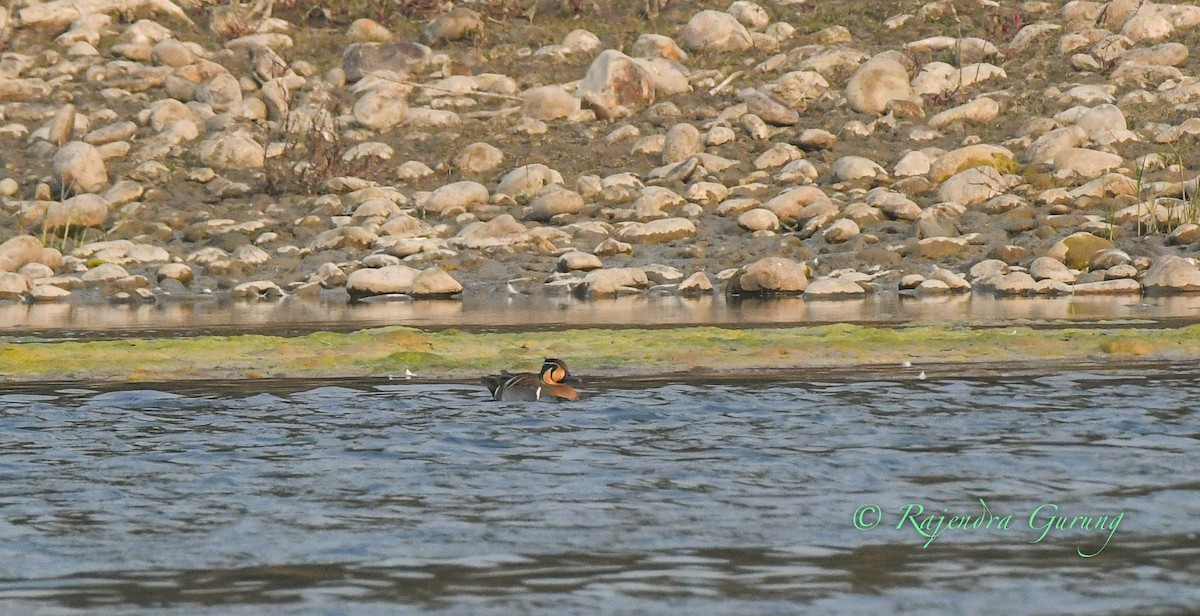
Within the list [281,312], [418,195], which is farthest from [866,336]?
[418,195]

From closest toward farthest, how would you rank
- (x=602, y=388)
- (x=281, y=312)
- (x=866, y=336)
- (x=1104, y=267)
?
(x=602, y=388) < (x=866, y=336) < (x=281, y=312) < (x=1104, y=267)

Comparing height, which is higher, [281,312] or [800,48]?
[800,48]

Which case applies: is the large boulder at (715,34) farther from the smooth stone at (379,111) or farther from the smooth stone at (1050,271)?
the smooth stone at (1050,271)

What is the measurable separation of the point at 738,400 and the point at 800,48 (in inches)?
847

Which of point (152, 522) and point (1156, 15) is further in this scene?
point (1156, 15)

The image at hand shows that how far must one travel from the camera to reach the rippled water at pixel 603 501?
244 inches

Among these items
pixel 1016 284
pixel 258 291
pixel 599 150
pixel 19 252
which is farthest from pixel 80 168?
pixel 1016 284

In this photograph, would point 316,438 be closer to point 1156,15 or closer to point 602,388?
point 602,388

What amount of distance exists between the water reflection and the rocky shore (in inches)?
51.2

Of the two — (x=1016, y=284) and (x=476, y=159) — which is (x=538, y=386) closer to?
(x=1016, y=284)

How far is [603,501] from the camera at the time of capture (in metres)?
7.82

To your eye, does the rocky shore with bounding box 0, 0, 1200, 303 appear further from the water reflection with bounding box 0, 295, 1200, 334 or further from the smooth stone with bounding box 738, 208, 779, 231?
the water reflection with bounding box 0, 295, 1200, 334

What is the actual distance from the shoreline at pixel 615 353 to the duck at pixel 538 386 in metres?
1.39

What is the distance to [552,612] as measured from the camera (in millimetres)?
5906
